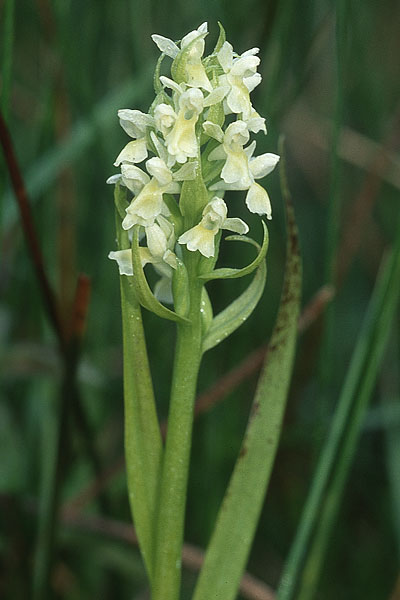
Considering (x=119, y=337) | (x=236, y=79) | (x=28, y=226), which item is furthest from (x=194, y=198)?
(x=119, y=337)

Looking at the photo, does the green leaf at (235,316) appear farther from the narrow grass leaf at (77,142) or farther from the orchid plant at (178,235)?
the narrow grass leaf at (77,142)

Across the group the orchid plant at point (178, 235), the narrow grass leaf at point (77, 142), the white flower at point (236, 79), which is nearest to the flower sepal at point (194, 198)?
the orchid plant at point (178, 235)

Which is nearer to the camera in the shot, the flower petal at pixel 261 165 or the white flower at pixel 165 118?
the white flower at pixel 165 118

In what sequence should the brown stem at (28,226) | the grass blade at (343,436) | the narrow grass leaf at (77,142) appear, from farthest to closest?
the narrow grass leaf at (77,142) < the brown stem at (28,226) < the grass blade at (343,436)

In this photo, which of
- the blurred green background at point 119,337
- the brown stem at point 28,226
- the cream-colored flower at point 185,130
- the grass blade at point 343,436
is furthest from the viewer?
the blurred green background at point 119,337

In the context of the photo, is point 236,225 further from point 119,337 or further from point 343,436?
point 119,337

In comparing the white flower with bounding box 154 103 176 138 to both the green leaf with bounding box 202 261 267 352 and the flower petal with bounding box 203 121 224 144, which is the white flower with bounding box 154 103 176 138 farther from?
the green leaf with bounding box 202 261 267 352

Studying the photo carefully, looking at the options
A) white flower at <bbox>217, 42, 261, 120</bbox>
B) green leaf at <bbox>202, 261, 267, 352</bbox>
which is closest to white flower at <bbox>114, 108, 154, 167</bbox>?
white flower at <bbox>217, 42, 261, 120</bbox>
